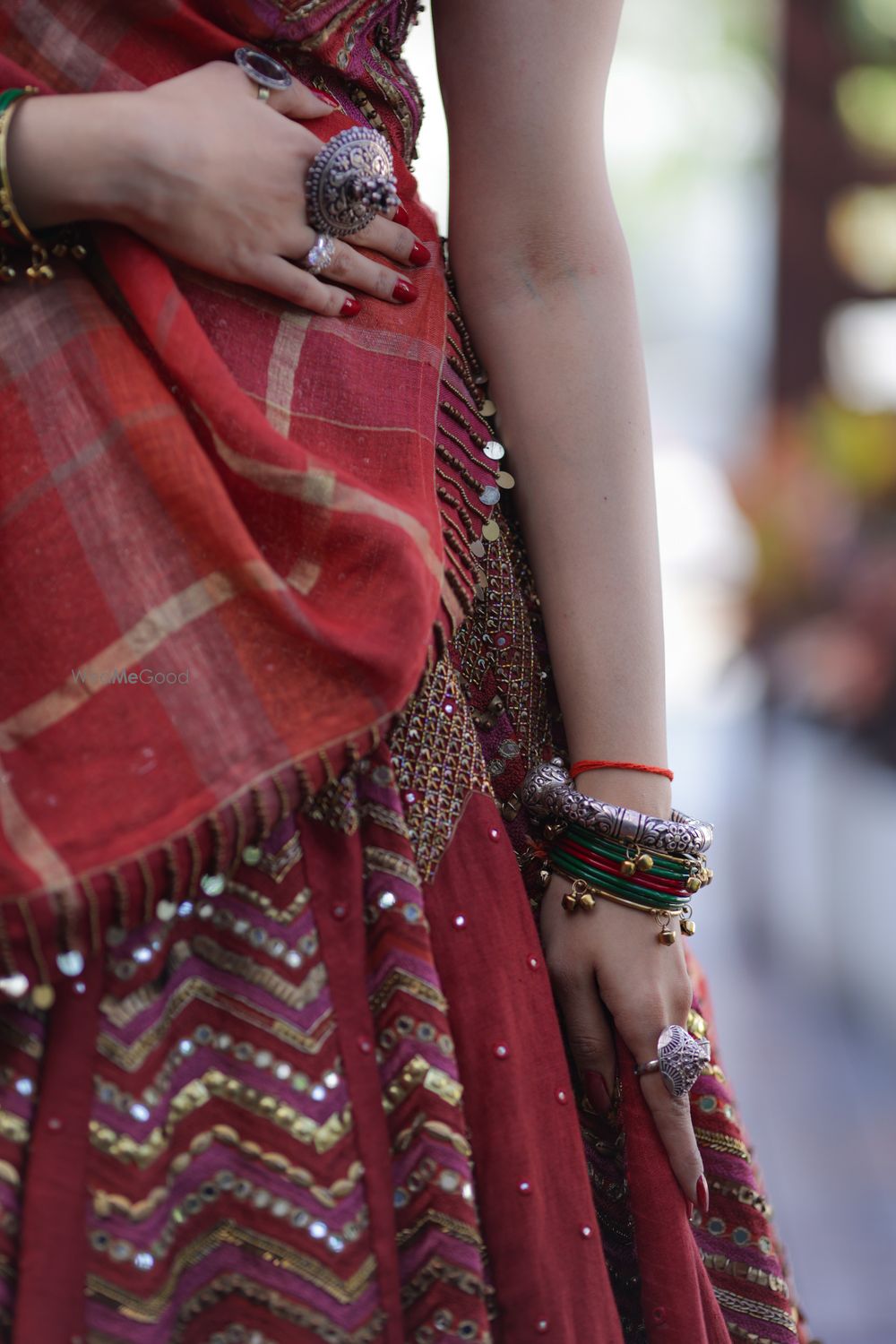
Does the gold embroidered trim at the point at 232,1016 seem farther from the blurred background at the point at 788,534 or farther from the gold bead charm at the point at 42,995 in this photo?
the blurred background at the point at 788,534

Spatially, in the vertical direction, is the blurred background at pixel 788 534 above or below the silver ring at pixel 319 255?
above

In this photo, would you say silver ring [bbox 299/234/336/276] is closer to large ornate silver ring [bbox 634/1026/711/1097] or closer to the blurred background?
large ornate silver ring [bbox 634/1026/711/1097]

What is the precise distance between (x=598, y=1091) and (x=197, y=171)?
59 centimetres

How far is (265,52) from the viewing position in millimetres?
748

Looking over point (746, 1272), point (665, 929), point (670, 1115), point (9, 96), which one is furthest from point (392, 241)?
point (746, 1272)

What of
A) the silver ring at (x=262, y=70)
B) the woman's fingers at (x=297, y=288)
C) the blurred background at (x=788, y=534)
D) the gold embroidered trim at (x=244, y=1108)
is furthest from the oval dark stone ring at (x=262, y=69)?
the blurred background at (x=788, y=534)

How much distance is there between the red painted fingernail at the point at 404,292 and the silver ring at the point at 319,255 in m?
0.06

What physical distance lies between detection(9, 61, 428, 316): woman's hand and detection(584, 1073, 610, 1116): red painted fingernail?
0.49 m

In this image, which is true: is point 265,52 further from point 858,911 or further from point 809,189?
point 809,189

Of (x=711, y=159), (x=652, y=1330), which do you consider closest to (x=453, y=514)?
(x=652, y=1330)

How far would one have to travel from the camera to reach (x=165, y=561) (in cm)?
64

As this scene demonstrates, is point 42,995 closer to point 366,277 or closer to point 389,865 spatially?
point 389,865

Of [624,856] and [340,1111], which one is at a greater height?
[624,856]

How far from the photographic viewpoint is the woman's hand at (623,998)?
762 millimetres
